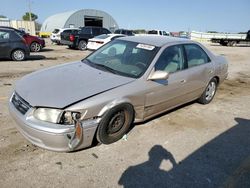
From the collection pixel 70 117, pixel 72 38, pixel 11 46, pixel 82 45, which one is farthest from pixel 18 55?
pixel 70 117

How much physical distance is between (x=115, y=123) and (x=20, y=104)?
1.36 metres

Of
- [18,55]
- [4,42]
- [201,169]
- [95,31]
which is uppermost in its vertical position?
A: [95,31]

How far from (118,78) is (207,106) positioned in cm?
289

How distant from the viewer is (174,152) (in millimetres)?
3617

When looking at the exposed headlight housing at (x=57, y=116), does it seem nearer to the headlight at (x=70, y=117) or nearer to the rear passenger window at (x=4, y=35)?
the headlight at (x=70, y=117)

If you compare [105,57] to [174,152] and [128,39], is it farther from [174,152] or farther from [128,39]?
[174,152]

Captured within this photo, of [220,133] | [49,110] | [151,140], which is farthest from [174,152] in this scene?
[49,110]

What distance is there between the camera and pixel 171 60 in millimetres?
4449

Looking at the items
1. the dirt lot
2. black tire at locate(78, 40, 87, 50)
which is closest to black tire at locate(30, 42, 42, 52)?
black tire at locate(78, 40, 87, 50)

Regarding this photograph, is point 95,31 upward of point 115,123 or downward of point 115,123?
upward

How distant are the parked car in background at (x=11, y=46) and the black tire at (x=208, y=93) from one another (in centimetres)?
898

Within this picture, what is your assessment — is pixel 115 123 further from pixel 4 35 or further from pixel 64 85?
pixel 4 35

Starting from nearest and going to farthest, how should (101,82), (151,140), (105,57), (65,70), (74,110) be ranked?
(74,110)
(101,82)
(151,140)
(65,70)
(105,57)

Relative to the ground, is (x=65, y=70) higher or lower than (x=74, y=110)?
higher
